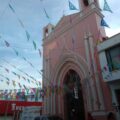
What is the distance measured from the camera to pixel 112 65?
11750mm

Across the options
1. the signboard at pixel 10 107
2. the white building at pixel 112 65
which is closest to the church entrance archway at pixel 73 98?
the white building at pixel 112 65

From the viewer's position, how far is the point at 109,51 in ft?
39.8

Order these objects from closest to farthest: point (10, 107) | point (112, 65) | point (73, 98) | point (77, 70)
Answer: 1. point (112, 65)
2. point (77, 70)
3. point (73, 98)
4. point (10, 107)

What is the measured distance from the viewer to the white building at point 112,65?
1117 cm

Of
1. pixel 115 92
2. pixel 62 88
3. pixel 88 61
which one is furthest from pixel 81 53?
pixel 115 92

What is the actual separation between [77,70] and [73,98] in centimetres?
276

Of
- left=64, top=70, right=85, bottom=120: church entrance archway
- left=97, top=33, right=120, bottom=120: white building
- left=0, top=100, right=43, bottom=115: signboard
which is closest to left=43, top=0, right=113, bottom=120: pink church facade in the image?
left=64, top=70, right=85, bottom=120: church entrance archway

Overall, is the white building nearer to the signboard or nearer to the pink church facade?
the pink church facade

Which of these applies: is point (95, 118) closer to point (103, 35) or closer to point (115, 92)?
point (115, 92)

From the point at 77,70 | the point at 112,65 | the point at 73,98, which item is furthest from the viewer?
the point at 73,98

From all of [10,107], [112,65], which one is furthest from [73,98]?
[10,107]

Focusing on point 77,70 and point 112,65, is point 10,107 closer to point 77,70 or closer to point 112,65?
point 77,70

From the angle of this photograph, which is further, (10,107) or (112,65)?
(10,107)

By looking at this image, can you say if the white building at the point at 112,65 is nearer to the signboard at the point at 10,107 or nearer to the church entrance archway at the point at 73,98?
the church entrance archway at the point at 73,98
